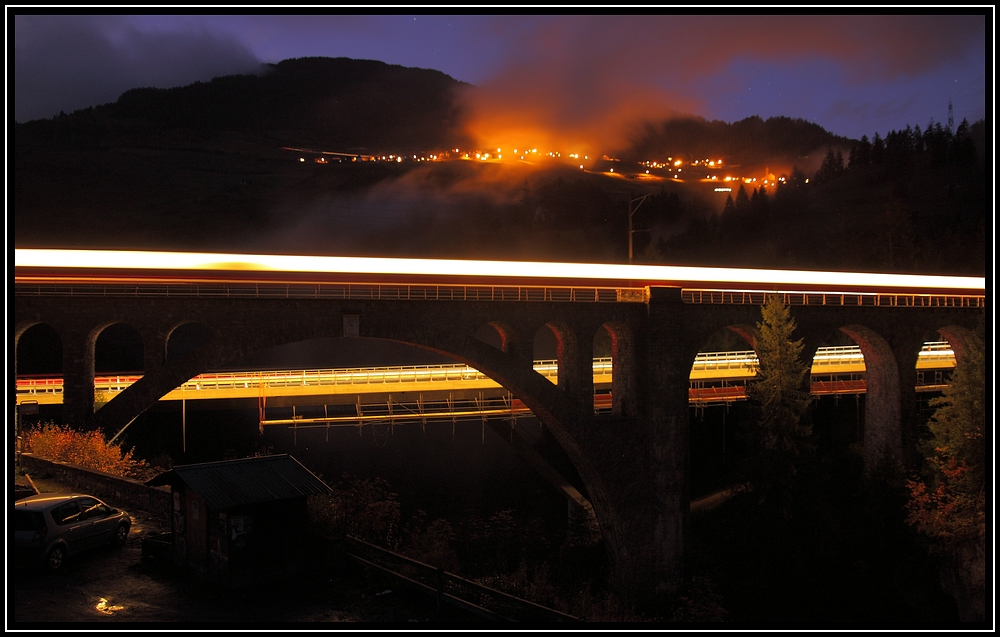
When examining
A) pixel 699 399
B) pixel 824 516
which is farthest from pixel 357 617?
pixel 699 399

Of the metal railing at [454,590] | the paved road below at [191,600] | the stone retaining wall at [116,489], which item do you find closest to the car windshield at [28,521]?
the paved road below at [191,600]

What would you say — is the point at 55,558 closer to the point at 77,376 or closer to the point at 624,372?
the point at 77,376

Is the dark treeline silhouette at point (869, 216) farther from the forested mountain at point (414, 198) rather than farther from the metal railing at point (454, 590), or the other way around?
the metal railing at point (454, 590)

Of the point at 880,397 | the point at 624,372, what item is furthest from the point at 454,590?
the point at 880,397

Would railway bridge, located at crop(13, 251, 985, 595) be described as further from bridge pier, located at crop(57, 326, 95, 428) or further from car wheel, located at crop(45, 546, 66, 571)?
car wheel, located at crop(45, 546, 66, 571)

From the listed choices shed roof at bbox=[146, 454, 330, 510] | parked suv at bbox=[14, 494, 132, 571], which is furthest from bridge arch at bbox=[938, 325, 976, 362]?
parked suv at bbox=[14, 494, 132, 571]

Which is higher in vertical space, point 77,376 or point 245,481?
point 77,376

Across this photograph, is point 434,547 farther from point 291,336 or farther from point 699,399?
point 699,399

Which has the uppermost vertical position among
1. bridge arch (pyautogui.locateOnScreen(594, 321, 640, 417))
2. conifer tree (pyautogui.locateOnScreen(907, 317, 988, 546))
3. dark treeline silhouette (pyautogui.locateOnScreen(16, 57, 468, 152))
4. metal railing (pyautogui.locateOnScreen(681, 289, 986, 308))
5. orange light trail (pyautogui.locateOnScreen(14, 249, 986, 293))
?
dark treeline silhouette (pyautogui.locateOnScreen(16, 57, 468, 152))
